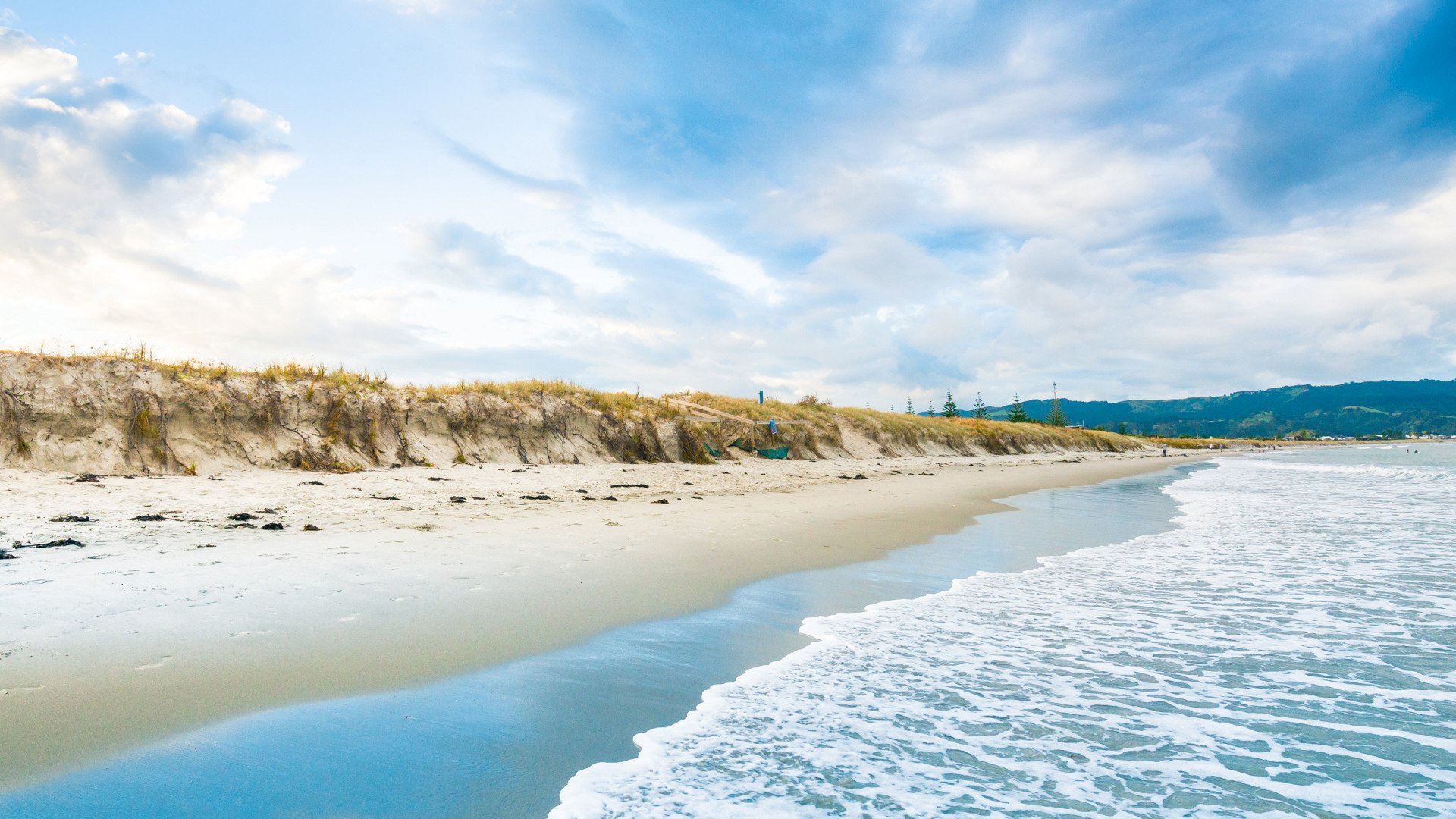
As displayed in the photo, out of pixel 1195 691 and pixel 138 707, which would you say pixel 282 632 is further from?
pixel 1195 691

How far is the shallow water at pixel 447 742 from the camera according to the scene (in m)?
2.40

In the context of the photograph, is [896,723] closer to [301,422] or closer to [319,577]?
[319,577]

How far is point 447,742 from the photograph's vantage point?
2945mm

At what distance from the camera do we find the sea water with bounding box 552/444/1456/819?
8.74 feet

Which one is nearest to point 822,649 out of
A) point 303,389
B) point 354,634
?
point 354,634

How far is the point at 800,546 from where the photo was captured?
28.3ft

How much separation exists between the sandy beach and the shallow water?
0.26m

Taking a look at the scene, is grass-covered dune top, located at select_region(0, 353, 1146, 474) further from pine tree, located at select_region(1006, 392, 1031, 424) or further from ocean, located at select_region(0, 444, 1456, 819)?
pine tree, located at select_region(1006, 392, 1031, 424)

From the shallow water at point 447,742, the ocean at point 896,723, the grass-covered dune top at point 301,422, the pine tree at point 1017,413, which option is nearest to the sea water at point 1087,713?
the ocean at point 896,723

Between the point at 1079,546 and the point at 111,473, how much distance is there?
17.3m

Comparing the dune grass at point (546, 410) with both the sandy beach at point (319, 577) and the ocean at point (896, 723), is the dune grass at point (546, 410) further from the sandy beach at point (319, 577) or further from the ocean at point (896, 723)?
the ocean at point (896, 723)

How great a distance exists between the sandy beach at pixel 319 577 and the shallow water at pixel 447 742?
0.85ft

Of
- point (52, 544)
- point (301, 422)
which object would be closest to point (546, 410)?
point (301, 422)

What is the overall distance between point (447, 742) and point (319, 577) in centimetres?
363
